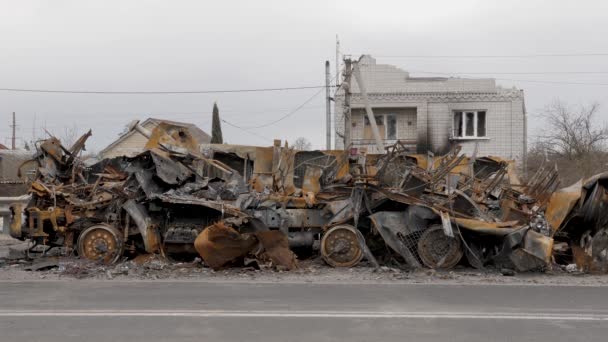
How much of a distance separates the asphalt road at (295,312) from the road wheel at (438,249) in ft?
5.89

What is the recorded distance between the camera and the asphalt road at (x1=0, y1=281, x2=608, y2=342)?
601 centimetres

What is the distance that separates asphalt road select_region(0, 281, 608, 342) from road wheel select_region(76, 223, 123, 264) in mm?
2053

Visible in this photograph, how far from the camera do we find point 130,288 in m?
8.91

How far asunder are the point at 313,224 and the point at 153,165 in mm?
3524

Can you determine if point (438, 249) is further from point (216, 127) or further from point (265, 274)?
point (216, 127)

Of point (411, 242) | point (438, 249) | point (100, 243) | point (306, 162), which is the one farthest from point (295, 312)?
point (306, 162)

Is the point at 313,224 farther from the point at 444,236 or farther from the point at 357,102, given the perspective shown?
the point at 357,102

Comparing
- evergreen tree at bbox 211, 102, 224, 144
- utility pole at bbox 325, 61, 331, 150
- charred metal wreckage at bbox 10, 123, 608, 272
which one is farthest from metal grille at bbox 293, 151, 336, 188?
evergreen tree at bbox 211, 102, 224, 144

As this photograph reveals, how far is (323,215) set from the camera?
12.1m

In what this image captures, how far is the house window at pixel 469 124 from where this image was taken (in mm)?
30250

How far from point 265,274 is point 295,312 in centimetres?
362

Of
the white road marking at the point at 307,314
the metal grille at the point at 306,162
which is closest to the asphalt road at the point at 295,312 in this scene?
the white road marking at the point at 307,314

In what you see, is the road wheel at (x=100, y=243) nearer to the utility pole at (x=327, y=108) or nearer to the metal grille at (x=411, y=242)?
the metal grille at (x=411, y=242)

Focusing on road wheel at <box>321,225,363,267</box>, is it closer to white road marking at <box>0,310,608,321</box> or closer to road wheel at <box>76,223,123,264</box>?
road wheel at <box>76,223,123,264</box>
